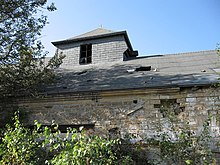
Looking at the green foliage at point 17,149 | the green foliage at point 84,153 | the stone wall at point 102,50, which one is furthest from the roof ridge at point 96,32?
the green foliage at point 84,153

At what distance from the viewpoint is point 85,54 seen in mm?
12578

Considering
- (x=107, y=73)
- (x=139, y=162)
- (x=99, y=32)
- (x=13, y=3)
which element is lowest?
(x=139, y=162)

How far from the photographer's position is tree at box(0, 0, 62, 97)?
25.5 ft

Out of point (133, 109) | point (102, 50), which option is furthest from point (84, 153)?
point (102, 50)

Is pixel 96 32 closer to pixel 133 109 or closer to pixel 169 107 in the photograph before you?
pixel 133 109

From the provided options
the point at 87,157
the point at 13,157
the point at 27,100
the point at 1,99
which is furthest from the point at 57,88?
the point at 87,157

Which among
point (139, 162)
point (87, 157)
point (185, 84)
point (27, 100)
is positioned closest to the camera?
A: point (87, 157)

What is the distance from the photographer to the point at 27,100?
8570 mm

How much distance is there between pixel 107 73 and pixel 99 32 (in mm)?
4212

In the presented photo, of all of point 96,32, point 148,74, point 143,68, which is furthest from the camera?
point 96,32

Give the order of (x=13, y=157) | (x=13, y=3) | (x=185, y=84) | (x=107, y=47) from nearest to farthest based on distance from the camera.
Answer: (x=13, y=157)
(x=185, y=84)
(x=13, y=3)
(x=107, y=47)

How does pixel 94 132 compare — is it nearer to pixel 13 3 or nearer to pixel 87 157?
pixel 87 157

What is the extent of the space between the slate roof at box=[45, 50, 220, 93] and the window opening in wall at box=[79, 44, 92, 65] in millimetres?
1054

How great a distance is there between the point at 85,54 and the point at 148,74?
481 cm
